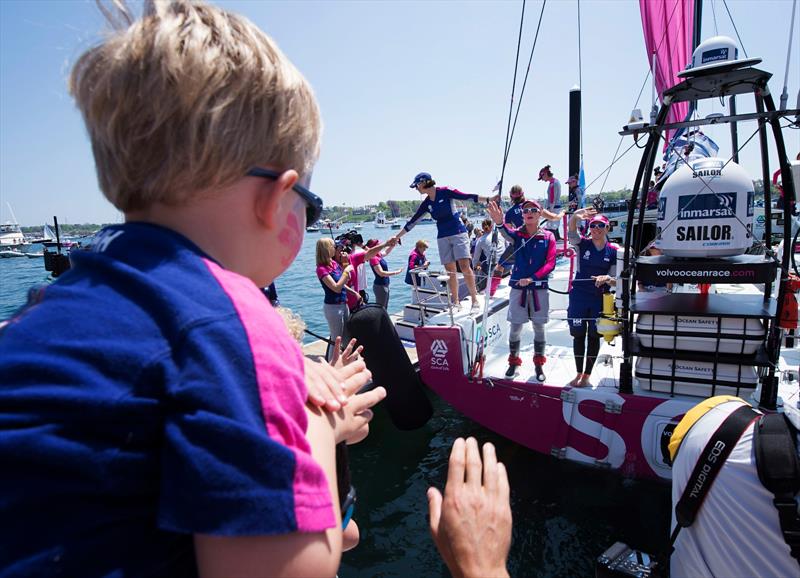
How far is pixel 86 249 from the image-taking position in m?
0.70

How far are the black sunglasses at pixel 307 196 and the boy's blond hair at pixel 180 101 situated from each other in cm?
1

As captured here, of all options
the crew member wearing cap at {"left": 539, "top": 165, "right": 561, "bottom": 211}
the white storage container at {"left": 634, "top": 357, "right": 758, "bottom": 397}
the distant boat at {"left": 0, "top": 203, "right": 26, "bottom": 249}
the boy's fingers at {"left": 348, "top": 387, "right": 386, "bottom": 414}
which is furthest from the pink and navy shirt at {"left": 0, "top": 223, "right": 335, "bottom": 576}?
the distant boat at {"left": 0, "top": 203, "right": 26, "bottom": 249}

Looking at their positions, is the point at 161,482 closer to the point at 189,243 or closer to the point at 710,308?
the point at 189,243

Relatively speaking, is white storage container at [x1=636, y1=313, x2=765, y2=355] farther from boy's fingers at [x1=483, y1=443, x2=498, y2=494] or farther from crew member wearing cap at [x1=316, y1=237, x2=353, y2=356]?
crew member wearing cap at [x1=316, y1=237, x2=353, y2=356]

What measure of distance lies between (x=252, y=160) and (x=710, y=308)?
4685mm

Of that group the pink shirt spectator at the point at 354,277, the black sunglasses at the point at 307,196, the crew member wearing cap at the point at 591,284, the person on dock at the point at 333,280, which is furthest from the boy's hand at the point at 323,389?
the pink shirt spectator at the point at 354,277

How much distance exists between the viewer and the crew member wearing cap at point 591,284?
543cm

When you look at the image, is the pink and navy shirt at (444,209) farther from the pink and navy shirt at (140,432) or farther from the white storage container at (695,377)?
the pink and navy shirt at (140,432)

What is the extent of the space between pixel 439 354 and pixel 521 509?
197 centimetres

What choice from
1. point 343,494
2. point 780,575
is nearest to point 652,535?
point 780,575

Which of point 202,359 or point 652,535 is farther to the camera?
point 652,535

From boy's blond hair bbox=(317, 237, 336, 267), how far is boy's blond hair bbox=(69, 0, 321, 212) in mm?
6200

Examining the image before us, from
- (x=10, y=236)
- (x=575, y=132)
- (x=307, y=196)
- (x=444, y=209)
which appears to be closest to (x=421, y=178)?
(x=444, y=209)

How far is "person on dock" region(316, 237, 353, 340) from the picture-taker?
692 cm
